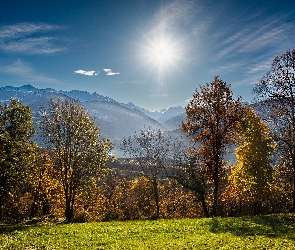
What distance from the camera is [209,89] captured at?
121ft

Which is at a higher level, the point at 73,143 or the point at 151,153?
the point at 73,143

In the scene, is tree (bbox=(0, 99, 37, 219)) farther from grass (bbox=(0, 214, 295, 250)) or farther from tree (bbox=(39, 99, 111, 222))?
grass (bbox=(0, 214, 295, 250))

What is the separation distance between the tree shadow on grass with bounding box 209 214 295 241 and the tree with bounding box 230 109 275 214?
15.4m

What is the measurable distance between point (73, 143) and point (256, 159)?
29.5m

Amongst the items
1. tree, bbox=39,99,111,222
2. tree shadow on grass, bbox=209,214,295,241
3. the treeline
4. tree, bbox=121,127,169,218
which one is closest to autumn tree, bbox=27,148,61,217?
the treeline

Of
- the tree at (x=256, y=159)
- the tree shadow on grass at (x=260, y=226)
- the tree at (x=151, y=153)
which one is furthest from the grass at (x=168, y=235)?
the tree at (x=151, y=153)

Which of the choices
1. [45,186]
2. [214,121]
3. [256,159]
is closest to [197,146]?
[214,121]

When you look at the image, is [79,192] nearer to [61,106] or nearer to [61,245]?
[61,106]

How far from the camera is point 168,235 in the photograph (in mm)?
23797

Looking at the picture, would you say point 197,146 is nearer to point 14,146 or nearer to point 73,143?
point 73,143

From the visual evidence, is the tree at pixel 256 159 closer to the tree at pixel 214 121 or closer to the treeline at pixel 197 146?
the treeline at pixel 197 146

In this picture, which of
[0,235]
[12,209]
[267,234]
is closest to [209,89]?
[267,234]

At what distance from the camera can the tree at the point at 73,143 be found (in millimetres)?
39094

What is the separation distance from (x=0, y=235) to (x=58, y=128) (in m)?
17.3
